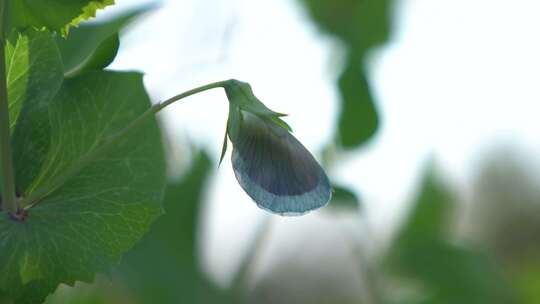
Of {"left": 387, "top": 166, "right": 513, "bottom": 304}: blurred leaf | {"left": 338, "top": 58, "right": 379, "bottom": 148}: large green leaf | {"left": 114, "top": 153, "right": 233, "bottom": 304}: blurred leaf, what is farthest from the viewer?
{"left": 387, "top": 166, "right": 513, "bottom": 304}: blurred leaf

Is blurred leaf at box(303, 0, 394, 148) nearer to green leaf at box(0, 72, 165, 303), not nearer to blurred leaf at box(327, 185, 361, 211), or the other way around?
blurred leaf at box(327, 185, 361, 211)

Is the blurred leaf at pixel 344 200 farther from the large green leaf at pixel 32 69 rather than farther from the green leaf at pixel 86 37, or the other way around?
the large green leaf at pixel 32 69

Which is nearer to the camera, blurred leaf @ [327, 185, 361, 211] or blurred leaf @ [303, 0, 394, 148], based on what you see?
blurred leaf @ [327, 185, 361, 211]

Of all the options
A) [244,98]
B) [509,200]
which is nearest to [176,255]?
[244,98]

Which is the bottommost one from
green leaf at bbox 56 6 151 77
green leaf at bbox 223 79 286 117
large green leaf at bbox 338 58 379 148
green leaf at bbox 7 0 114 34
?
large green leaf at bbox 338 58 379 148

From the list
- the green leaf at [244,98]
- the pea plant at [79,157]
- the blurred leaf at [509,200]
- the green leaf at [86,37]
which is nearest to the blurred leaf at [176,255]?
the green leaf at [86,37]

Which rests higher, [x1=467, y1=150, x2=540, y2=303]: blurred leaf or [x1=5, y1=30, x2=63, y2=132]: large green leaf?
[x1=5, y1=30, x2=63, y2=132]: large green leaf

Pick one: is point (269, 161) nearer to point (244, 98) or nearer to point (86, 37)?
point (244, 98)

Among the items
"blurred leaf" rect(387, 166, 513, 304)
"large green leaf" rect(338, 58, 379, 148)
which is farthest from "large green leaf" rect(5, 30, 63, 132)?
"blurred leaf" rect(387, 166, 513, 304)
